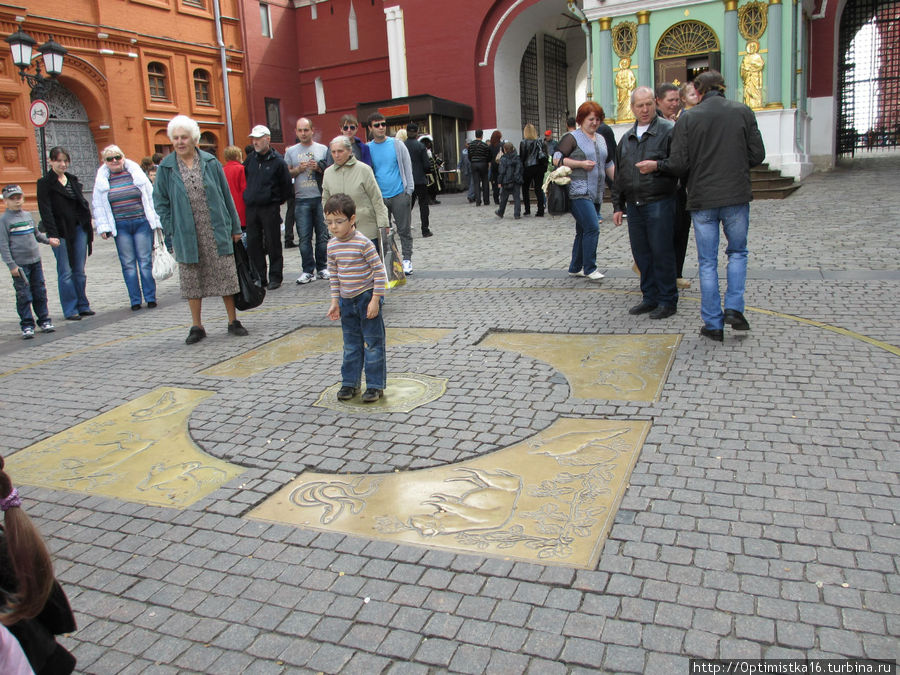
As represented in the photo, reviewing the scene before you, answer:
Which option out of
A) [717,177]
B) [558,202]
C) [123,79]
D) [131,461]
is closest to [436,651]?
[131,461]

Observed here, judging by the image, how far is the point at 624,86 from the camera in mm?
19766

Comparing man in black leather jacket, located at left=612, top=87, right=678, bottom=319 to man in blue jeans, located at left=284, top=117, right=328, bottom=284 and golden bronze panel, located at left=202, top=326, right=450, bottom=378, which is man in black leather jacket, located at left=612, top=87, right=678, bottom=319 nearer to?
golden bronze panel, located at left=202, top=326, right=450, bottom=378

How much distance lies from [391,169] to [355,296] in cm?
439

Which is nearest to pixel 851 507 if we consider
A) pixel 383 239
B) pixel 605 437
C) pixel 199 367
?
pixel 605 437

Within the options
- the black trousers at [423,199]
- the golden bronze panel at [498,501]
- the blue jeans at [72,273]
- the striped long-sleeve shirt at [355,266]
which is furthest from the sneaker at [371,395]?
the black trousers at [423,199]

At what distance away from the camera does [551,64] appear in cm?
3147

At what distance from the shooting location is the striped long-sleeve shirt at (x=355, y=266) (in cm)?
468

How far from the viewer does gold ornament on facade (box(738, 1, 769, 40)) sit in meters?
18.0

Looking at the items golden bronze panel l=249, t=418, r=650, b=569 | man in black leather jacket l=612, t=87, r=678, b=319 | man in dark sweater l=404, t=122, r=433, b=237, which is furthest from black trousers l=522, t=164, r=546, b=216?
golden bronze panel l=249, t=418, r=650, b=569

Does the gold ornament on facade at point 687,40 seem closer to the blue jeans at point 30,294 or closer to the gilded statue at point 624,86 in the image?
the gilded statue at point 624,86

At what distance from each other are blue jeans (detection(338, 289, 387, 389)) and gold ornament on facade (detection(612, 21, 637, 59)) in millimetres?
17270

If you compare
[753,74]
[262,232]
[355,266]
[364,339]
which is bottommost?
[364,339]

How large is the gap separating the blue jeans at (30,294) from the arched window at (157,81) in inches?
814

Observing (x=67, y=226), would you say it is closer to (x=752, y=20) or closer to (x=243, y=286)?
(x=243, y=286)
